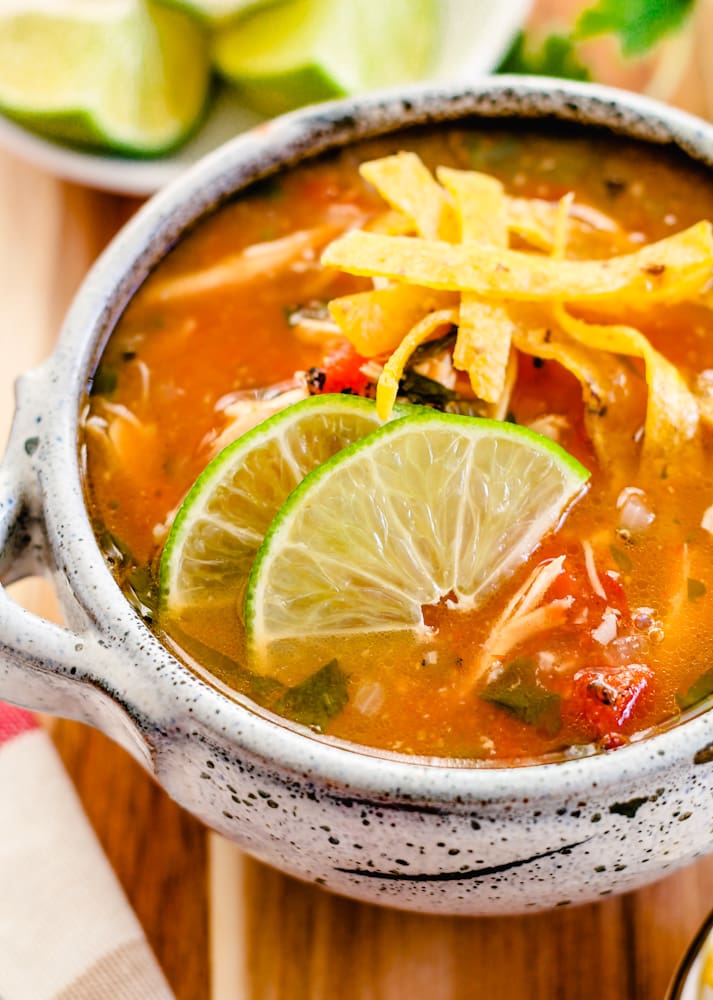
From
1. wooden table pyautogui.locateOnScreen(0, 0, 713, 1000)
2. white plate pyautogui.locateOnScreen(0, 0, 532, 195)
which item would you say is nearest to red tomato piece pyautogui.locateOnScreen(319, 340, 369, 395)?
wooden table pyautogui.locateOnScreen(0, 0, 713, 1000)

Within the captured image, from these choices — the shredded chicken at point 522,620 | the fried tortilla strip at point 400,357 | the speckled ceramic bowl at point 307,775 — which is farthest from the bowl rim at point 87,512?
the fried tortilla strip at point 400,357

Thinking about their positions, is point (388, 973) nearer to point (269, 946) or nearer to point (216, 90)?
point (269, 946)

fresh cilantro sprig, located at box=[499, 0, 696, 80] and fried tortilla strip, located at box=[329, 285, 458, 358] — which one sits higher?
fresh cilantro sprig, located at box=[499, 0, 696, 80]

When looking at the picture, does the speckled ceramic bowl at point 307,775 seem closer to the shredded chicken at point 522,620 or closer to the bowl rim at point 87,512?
the bowl rim at point 87,512

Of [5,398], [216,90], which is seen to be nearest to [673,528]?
[5,398]

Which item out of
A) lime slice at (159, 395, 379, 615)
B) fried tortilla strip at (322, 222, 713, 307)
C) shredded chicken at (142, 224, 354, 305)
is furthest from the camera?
shredded chicken at (142, 224, 354, 305)

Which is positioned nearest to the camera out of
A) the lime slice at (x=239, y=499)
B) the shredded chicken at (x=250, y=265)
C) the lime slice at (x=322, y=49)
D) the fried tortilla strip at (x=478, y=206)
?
the lime slice at (x=239, y=499)

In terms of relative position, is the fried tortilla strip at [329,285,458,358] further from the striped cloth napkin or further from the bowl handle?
the striped cloth napkin

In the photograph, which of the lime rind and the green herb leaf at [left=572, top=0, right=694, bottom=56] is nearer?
the green herb leaf at [left=572, top=0, right=694, bottom=56]

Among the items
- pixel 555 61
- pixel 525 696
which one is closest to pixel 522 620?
pixel 525 696
